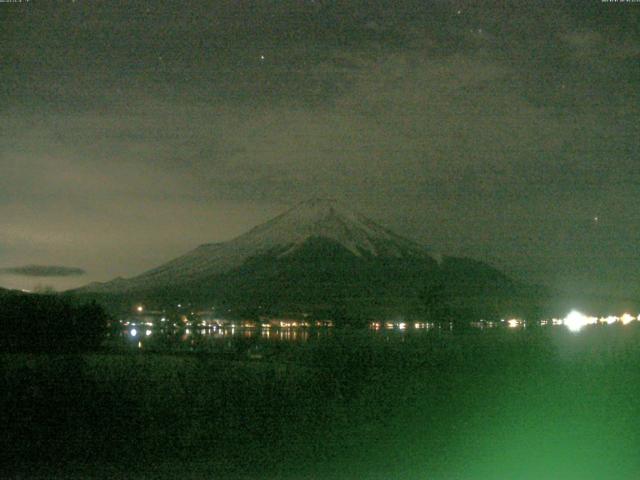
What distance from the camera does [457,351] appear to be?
2733 centimetres

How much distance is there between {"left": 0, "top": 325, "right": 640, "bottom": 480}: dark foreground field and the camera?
38.0 ft

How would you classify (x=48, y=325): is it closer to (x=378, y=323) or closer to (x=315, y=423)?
(x=315, y=423)

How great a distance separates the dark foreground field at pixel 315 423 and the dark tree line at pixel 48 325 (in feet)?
47.5

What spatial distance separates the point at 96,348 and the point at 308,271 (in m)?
85.1

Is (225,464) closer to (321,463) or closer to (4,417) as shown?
(321,463)

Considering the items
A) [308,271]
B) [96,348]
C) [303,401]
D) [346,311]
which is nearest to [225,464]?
[303,401]

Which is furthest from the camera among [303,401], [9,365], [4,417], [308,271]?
[308,271]

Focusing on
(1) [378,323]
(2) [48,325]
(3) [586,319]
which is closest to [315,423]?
(2) [48,325]

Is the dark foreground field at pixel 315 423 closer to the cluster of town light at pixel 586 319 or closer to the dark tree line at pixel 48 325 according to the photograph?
the dark tree line at pixel 48 325

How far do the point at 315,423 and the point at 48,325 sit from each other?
22477mm

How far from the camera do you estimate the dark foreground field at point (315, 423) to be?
11.6m

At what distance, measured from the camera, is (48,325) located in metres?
34.2

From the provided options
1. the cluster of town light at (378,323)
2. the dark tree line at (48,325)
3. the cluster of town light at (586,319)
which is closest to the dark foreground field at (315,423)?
the dark tree line at (48,325)

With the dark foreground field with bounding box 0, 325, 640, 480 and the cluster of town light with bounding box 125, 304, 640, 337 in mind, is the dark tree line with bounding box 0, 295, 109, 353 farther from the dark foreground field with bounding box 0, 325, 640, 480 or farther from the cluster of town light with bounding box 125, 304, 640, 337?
the cluster of town light with bounding box 125, 304, 640, 337
